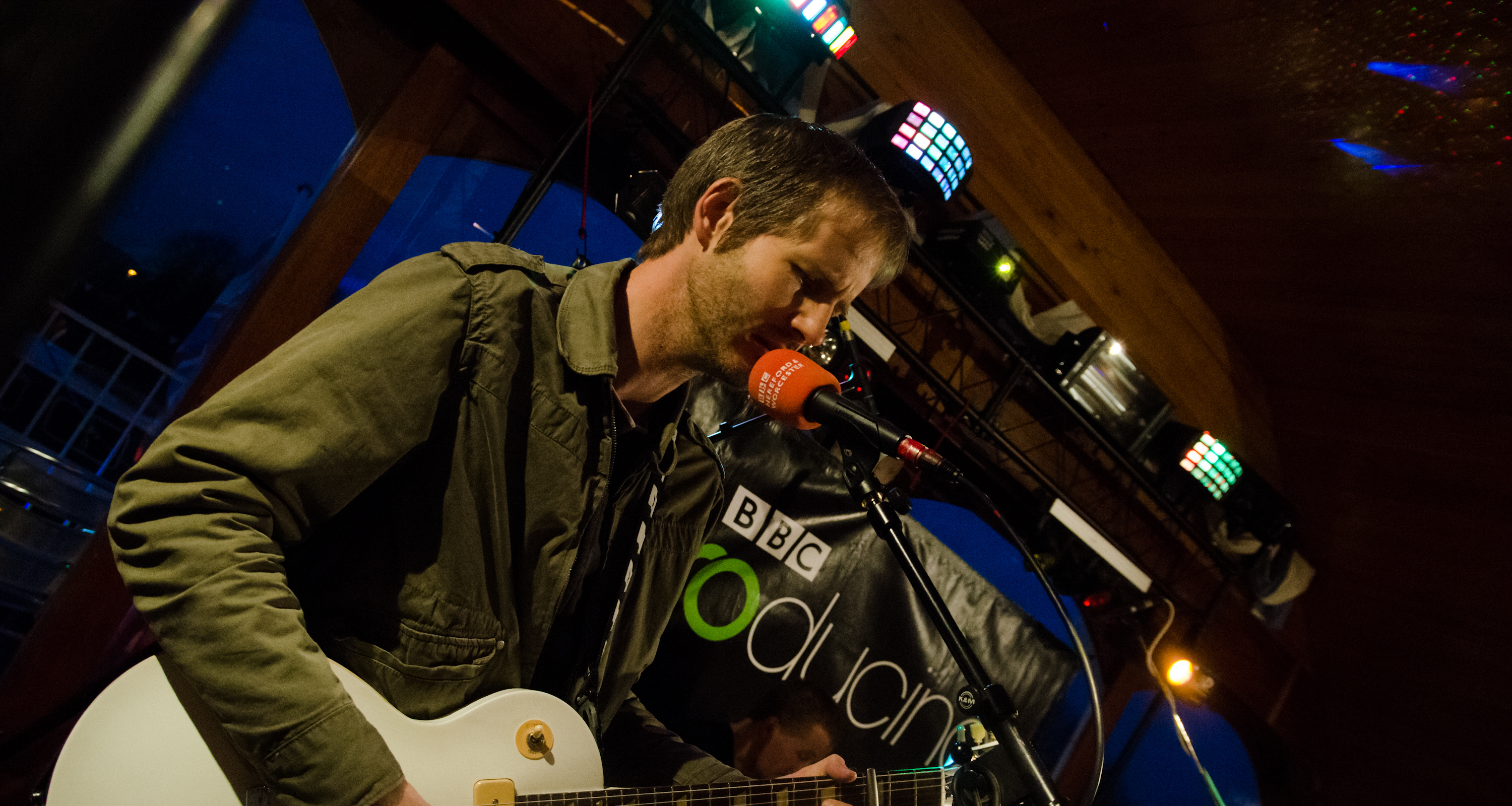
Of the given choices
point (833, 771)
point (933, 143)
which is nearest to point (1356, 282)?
point (933, 143)

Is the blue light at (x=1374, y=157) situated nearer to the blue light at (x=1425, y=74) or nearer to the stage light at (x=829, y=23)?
the blue light at (x=1425, y=74)

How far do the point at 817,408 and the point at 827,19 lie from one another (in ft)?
7.99

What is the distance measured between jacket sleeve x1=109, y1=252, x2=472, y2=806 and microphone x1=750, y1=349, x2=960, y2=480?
0.66 meters

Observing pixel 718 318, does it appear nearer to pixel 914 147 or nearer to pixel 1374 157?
pixel 914 147

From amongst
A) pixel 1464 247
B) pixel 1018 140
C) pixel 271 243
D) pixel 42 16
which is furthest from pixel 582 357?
pixel 1464 247

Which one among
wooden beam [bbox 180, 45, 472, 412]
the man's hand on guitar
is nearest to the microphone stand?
the man's hand on guitar

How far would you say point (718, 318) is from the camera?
1622 mm

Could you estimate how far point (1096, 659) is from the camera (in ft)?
14.6

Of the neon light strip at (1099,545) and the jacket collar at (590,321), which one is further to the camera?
the neon light strip at (1099,545)

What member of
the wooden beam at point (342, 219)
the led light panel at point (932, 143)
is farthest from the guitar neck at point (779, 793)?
the led light panel at point (932, 143)

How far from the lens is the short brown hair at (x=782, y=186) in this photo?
167 cm

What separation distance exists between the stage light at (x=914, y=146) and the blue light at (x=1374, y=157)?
1.92 m

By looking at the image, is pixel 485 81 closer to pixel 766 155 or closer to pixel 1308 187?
pixel 766 155

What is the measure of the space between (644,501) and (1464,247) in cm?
434
